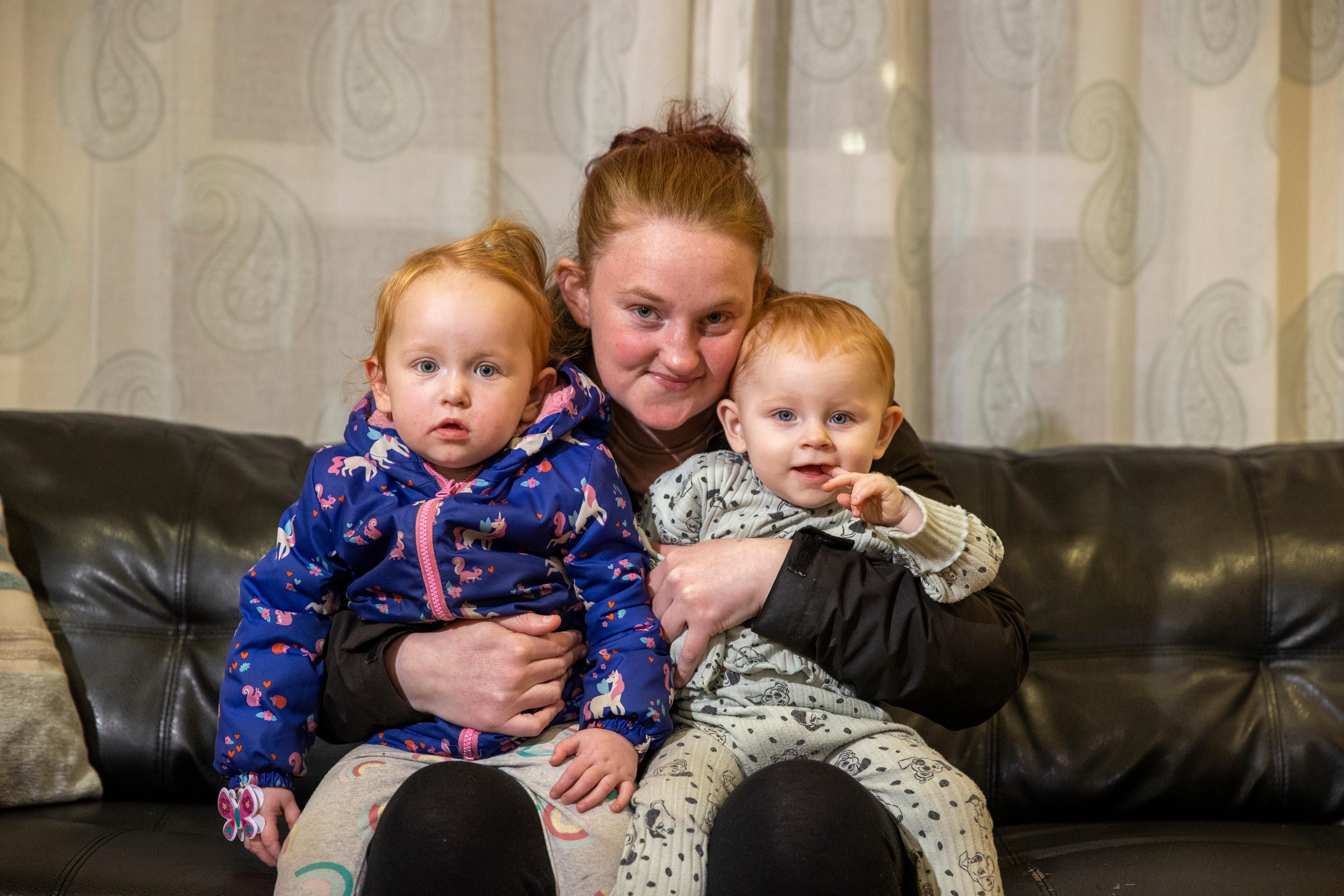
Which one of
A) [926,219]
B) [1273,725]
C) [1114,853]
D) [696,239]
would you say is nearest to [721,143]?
[696,239]

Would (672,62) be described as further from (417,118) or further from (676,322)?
(676,322)

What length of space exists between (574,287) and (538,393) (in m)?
0.19

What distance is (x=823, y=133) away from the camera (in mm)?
2010

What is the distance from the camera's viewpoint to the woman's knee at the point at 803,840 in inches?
37.2

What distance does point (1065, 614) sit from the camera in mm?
1582

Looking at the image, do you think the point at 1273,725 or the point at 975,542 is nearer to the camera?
the point at 975,542

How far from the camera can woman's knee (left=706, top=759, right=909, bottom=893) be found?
37.2 inches

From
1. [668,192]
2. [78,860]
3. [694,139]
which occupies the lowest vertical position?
[78,860]

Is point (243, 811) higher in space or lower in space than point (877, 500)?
lower

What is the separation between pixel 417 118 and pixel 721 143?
2.81 feet

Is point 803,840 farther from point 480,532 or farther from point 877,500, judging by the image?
point 480,532

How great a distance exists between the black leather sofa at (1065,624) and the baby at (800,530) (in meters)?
0.38

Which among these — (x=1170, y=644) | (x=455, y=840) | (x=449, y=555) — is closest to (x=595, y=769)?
(x=455, y=840)

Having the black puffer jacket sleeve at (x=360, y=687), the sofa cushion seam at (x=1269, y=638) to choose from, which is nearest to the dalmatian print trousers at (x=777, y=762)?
the black puffer jacket sleeve at (x=360, y=687)
